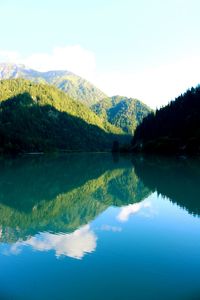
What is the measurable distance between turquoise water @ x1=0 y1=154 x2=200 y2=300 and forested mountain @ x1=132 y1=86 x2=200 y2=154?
99.4 metres

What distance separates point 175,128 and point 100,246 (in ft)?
469

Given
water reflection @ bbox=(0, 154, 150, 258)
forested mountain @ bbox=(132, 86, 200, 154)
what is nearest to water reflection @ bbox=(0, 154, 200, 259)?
water reflection @ bbox=(0, 154, 150, 258)

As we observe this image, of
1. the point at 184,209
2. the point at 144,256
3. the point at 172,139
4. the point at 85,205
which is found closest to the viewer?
the point at 144,256

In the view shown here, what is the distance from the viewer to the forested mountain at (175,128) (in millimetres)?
135875

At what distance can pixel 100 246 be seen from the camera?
63.6ft

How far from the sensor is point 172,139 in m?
145

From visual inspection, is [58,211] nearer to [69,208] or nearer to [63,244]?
[69,208]

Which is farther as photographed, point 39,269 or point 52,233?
point 52,233

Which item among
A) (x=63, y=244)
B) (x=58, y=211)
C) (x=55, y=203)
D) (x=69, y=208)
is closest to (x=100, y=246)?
(x=63, y=244)

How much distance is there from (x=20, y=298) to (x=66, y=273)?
9.43ft

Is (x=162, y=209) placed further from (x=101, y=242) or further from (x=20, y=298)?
(x=20, y=298)

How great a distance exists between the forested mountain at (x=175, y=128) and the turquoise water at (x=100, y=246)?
326 ft

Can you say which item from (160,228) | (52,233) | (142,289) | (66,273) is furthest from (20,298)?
(160,228)

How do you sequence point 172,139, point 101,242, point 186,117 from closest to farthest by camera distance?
point 101,242 → point 172,139 → point 186,117
